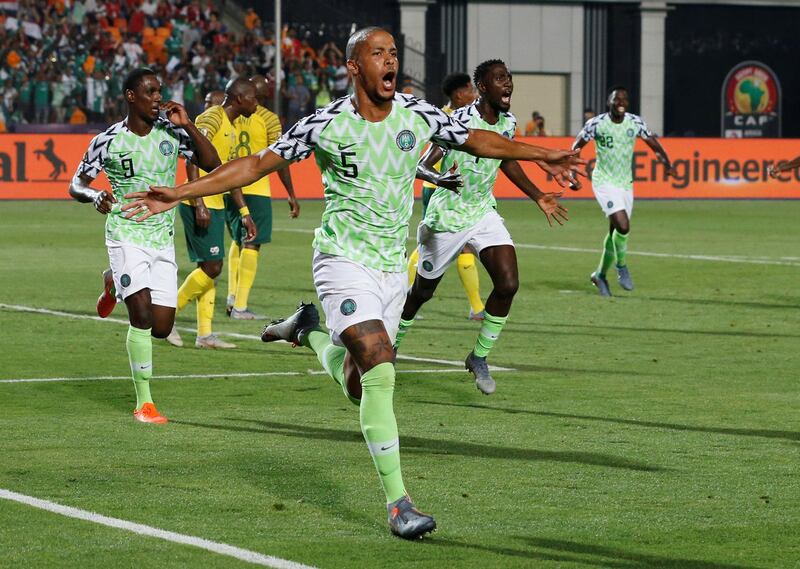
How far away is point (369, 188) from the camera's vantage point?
293 inches

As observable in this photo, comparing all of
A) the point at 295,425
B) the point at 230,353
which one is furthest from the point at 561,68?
the point at 295,425

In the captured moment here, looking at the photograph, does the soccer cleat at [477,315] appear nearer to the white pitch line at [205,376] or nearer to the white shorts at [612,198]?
the white pitch line at [205,376]

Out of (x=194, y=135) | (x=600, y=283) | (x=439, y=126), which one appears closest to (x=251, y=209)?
(x=600, y=283)

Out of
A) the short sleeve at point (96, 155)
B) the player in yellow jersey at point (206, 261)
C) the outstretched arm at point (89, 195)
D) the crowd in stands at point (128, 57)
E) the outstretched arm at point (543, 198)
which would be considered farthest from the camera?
the crowd in stands at point (128, 57)

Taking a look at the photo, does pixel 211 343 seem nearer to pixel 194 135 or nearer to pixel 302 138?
pixel 194 135

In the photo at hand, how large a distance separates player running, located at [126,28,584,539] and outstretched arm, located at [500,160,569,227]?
3.77 ft

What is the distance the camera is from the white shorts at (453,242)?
38.7 ft

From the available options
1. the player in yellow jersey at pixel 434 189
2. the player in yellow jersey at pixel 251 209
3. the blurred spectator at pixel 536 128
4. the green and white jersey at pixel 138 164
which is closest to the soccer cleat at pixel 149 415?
the green and white jersey at pixel 138 164

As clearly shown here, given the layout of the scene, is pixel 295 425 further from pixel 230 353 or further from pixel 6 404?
pixel 230 353

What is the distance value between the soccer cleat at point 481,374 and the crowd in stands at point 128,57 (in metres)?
26.1

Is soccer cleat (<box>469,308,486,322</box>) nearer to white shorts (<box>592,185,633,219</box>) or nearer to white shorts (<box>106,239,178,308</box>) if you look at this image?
white shorts (<box>592,185,633,219</box>)

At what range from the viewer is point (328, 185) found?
24.8 ft

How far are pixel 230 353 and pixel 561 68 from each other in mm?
40111

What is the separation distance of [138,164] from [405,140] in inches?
139
